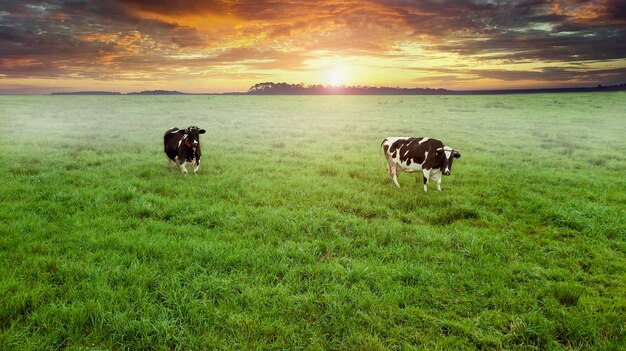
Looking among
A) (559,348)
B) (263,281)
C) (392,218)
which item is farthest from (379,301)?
(392,218)

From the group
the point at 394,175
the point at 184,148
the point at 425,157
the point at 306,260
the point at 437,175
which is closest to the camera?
the point at 306,260

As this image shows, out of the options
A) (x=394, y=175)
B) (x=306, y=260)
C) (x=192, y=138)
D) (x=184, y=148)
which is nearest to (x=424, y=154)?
(x=394, y=175)

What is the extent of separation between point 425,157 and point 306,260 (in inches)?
236

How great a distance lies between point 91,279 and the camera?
5.75 m

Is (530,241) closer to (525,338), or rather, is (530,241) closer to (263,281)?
(525,338)

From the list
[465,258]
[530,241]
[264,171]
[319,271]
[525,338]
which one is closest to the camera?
[525,338]

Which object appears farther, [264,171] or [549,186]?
[264,171]

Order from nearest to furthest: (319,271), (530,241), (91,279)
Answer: (91,279) → (319,271) → (530,241)

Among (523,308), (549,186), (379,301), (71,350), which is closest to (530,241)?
(523,308)

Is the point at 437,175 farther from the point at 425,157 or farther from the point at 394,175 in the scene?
the point at 394,175

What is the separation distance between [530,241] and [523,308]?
274 centimetres

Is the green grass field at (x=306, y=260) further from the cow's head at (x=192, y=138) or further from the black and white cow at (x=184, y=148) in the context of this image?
the cow's head at (x=192, y=138)

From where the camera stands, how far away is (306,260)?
22.0 feet

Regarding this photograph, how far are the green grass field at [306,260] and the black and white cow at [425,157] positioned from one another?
696 mm
